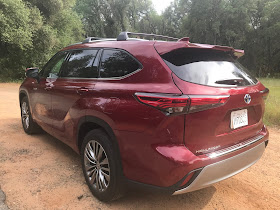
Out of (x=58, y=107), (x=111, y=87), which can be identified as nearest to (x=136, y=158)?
(x=111, y=87)

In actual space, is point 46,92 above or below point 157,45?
below

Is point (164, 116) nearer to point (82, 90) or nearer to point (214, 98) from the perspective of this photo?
point (214, 98)

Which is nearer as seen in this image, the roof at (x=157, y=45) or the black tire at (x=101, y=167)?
the roof at (x=157, y=45)

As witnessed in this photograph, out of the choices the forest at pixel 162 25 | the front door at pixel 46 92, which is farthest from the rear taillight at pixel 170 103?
the forest at pixel 162 25

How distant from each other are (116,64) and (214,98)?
3.69 ft

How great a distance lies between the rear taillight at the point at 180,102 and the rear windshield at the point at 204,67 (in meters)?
0.19

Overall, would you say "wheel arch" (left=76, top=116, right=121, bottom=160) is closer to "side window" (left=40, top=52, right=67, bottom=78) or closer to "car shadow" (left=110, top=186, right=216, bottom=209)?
"car shadow" (left=110, top=186, right=216, bottom=209)

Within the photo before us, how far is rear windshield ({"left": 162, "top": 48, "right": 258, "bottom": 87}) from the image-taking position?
7.13ft

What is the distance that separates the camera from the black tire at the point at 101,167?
7.84ft

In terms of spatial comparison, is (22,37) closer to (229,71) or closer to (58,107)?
(58,107)

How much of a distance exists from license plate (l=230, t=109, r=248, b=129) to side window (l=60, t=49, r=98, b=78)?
1.58 m

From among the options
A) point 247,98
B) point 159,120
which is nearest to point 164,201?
point 159,120

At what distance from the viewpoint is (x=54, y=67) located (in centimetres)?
384

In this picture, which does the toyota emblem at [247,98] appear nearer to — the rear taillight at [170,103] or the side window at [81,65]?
the rear taillight at [170,103]
